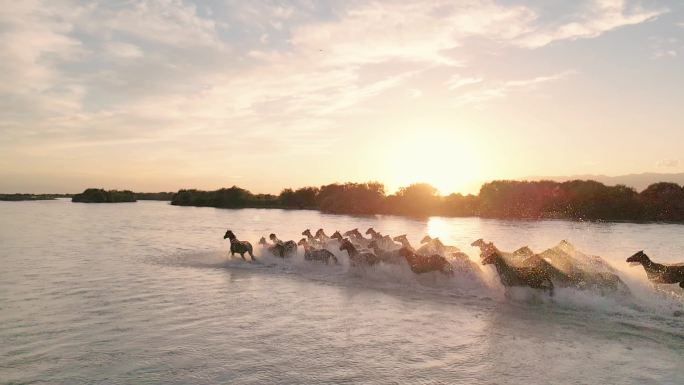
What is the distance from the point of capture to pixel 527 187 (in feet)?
271

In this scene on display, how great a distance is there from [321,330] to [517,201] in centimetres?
7673

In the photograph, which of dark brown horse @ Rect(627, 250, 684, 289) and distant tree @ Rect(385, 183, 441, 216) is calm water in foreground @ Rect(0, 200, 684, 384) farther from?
distant tree @ Rect(385, 183, 441, 216)

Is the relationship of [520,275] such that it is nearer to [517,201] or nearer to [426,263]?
[426,263]

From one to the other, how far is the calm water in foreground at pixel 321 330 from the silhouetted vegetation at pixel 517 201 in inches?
2410

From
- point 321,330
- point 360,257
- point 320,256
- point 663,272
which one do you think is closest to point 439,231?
point 320,256

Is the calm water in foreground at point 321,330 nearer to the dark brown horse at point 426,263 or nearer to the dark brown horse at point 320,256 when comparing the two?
→ the dark brown horse at point 426,263

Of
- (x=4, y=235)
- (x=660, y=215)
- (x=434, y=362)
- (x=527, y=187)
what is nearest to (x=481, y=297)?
(x=434, y=362)

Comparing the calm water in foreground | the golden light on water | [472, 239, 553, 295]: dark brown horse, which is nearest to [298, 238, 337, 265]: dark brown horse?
the calm water in foreground

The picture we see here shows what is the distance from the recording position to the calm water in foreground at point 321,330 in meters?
9.09

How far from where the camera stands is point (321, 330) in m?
12.1

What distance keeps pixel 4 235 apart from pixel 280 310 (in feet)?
119

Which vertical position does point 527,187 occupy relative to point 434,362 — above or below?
above

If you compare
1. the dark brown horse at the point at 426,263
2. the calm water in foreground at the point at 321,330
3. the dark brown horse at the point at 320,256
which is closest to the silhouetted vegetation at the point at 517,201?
the dark brown horse at the point at 320,256

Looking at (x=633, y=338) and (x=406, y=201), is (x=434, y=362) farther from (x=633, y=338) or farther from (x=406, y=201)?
(x=406, y=201)
